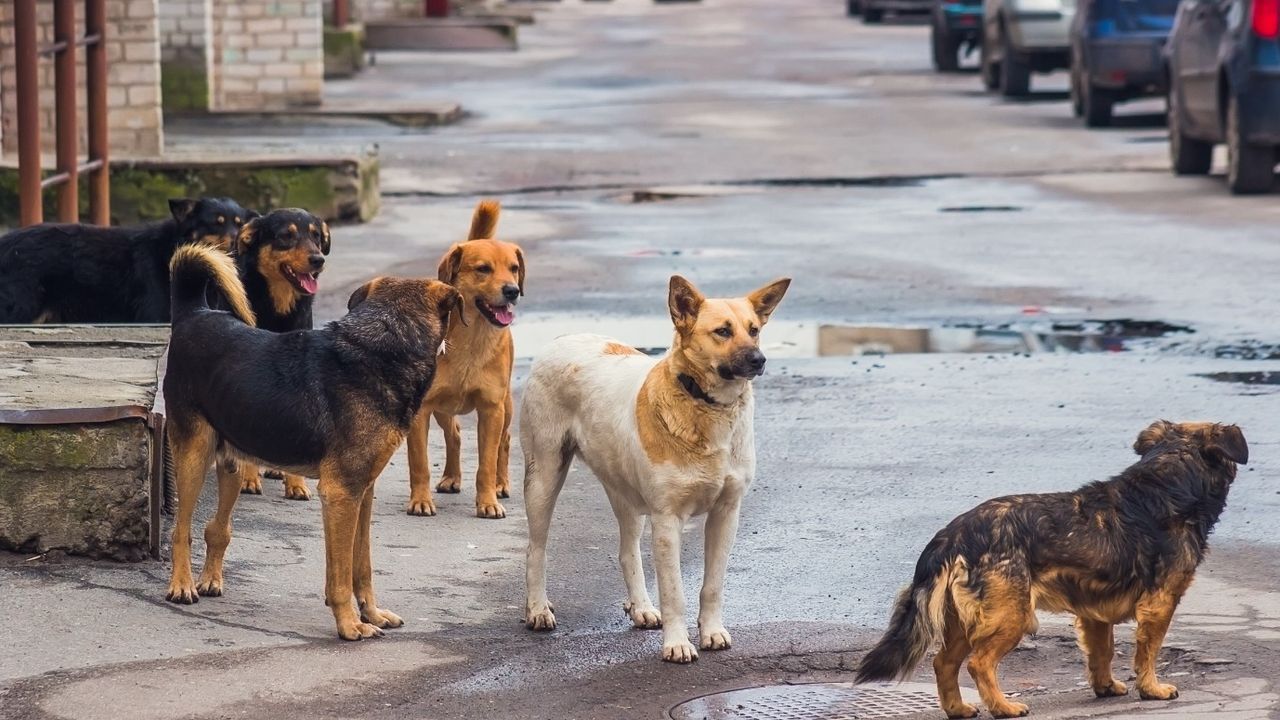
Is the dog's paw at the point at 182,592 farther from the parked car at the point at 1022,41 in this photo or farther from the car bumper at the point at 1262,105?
the parked car at the point at 1022,41

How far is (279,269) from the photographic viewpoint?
27.9ft

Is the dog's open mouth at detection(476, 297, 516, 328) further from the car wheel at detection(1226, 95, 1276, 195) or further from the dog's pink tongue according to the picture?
the car wheel at detection(1226, 95, 1276, 195)

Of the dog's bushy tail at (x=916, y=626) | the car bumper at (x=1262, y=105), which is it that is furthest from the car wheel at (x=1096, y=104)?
the dog's bushy tail at (x=916, y=626)

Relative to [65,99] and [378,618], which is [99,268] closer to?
[378,618]

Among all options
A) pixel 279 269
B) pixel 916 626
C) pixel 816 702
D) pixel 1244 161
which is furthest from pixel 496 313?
pixel 1244 161

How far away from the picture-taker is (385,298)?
6773mm

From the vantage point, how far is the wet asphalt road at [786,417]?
6309 millimetres

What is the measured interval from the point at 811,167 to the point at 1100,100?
4964 mm

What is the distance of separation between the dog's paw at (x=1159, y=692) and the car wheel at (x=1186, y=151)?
13.9 metres

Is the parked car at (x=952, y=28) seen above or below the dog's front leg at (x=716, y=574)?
above

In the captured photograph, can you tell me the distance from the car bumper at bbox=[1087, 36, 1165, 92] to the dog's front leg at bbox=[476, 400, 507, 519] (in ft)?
54.3

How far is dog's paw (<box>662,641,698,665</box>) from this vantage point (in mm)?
6449

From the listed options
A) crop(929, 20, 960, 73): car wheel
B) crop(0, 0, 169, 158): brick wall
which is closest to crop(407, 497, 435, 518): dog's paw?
crop(0, 0, 169, 158): brick wall

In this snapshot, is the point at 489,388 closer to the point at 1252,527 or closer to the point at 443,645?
the point at 443,645
